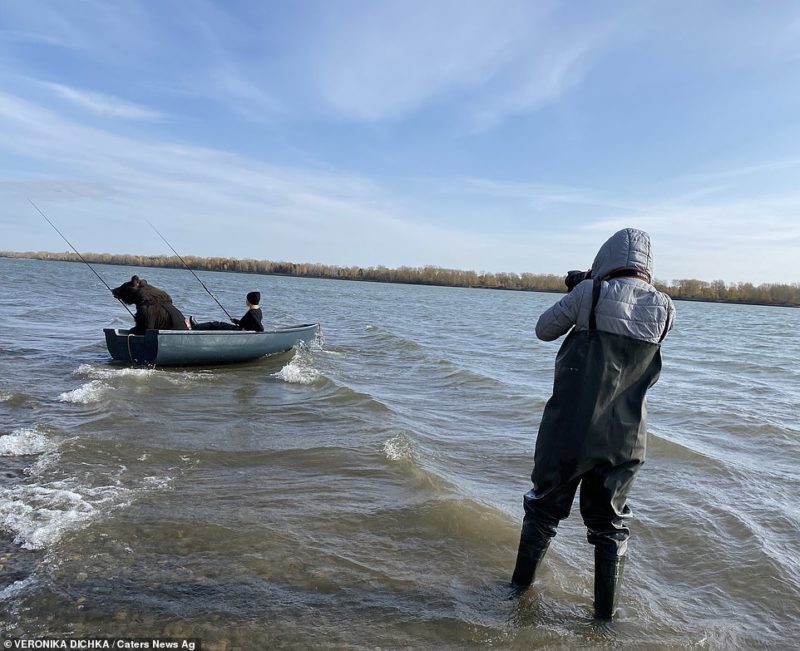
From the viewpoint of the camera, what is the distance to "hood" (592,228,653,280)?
3314mm

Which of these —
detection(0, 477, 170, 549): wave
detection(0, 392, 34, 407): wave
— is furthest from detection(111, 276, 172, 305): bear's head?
detection(0, 477, 170, 549): wave

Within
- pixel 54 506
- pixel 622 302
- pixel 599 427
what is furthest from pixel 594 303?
pixel 54 506

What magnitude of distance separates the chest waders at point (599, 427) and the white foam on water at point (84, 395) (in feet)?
24.1

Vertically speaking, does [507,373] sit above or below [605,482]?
below

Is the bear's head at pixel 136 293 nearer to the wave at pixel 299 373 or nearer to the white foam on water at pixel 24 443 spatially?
the wave at pixel 299 373

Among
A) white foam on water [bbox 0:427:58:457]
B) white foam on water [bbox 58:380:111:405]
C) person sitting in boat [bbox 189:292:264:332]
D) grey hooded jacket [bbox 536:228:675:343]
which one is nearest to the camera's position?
grey hooded jacket [bbox 536:228:675:343]

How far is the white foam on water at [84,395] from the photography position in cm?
829

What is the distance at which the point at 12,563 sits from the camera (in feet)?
12.1

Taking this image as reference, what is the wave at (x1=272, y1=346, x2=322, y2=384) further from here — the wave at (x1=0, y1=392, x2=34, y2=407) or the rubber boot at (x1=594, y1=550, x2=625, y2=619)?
the rubber boot at (x1=594, y1=550, x2=625, y2=619)

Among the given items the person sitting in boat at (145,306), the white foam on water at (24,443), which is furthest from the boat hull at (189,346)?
the white foam on water at (24,443)

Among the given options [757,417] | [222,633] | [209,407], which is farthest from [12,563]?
[757,417]

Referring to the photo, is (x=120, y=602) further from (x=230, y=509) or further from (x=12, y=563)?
(x=230, y=509)

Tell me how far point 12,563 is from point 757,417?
1080 centimetres

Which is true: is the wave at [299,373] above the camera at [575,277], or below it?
below
